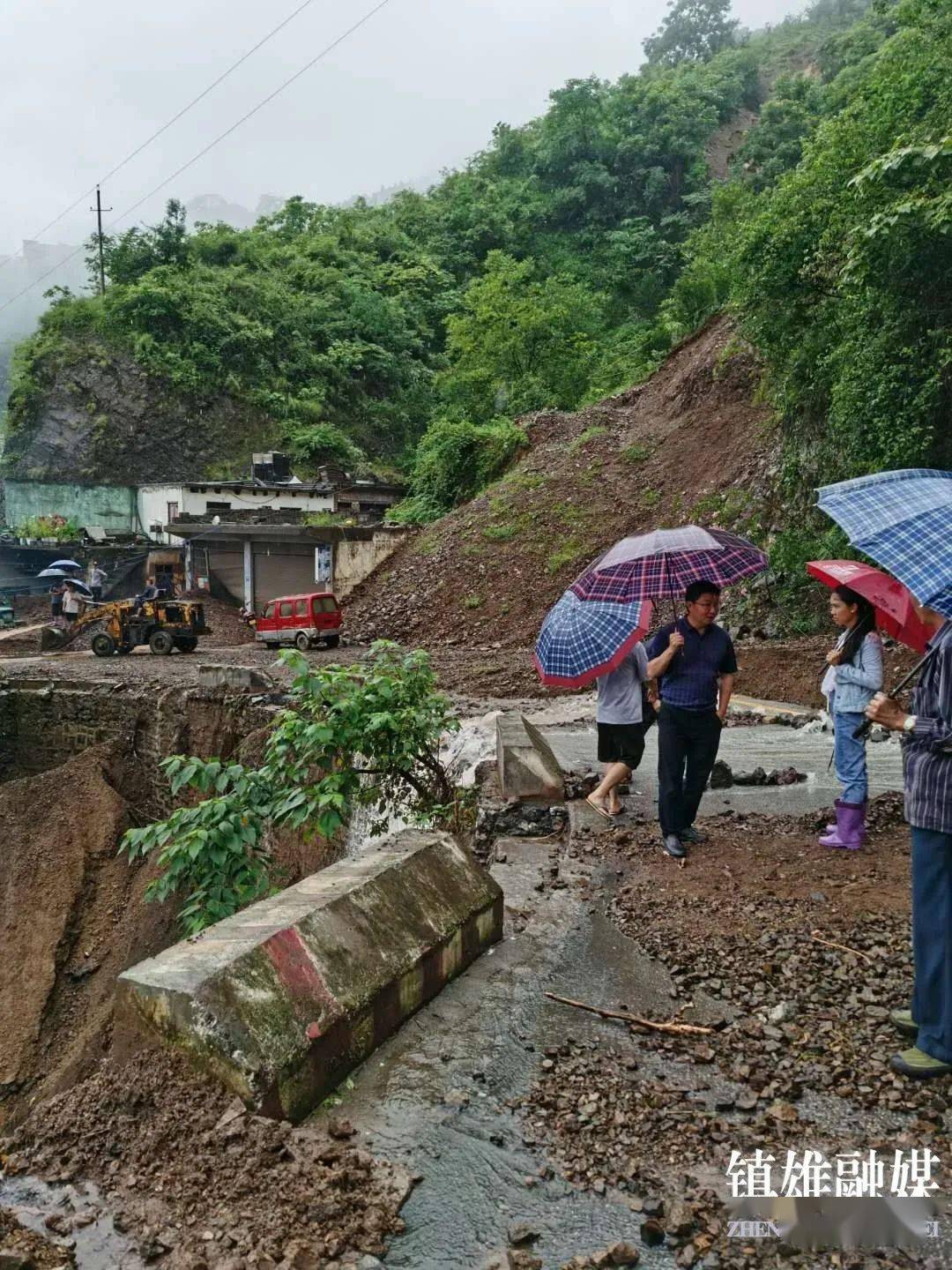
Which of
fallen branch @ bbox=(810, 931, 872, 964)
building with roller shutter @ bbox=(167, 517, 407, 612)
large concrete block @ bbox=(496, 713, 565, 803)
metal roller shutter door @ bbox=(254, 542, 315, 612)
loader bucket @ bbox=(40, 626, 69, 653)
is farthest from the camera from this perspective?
metal roller shutter door @ bbox=(254, 542, 315, 612)

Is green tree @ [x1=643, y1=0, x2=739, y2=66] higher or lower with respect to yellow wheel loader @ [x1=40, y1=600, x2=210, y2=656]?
higher

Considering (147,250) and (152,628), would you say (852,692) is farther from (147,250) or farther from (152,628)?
(147,250)

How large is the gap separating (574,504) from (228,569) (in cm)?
1343

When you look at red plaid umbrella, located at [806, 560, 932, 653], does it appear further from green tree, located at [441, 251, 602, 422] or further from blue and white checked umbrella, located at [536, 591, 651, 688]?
green tree, located at [441, 251, 602, 422]

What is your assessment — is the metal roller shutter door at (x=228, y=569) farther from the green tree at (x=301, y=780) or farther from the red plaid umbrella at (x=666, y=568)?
the red plaid umbrella at (x=666, y=568)

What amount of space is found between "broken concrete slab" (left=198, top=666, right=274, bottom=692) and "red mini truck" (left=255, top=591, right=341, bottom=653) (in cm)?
506

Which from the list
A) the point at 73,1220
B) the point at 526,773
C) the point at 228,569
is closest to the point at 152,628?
the point at 228,569

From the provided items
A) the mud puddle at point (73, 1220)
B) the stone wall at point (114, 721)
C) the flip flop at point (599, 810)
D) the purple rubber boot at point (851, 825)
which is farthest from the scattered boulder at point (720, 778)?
the stone wall at point (114, 721)

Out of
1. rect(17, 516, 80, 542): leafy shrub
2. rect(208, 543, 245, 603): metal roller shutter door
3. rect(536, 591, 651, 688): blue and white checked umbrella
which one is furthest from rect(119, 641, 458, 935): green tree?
rect(17, 516, 80, 542): leafy shrub

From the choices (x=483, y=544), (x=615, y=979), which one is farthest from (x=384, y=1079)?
(x=483, y=544)

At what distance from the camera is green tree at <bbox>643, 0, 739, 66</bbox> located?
79250mm

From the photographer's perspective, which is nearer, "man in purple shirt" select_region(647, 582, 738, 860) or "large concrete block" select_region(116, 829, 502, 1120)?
"large concrete block" select_region(116, 829, 502, 1120)

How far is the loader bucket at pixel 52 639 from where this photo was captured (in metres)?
24.8

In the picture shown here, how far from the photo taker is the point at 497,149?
Answer: 55781mm
